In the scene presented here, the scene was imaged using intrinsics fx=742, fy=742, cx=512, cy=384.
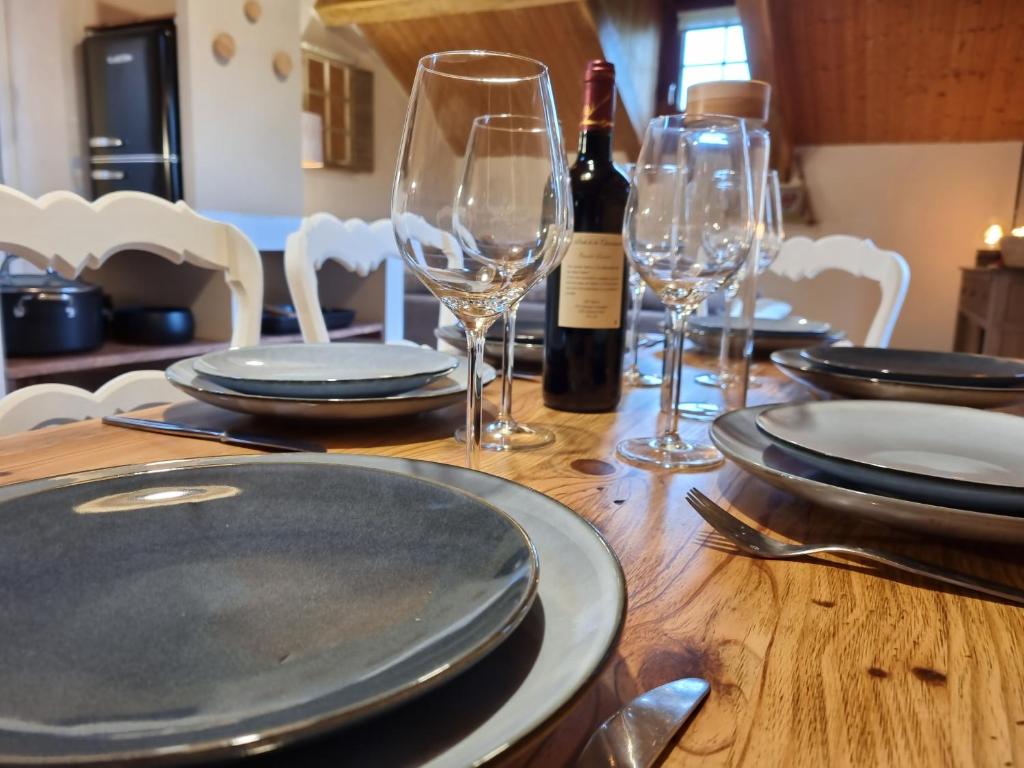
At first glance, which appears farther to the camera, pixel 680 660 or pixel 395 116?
pixel 395 116

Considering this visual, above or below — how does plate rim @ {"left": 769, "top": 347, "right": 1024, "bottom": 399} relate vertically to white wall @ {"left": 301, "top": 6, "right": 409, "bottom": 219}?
below

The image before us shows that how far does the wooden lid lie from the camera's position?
705 mm

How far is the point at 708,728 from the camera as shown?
0.80ft

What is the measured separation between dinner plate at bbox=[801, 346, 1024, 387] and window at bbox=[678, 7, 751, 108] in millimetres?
4292

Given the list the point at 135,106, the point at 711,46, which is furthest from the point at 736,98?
the point at 711,46

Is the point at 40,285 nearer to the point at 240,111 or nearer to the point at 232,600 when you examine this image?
the point at 240,111

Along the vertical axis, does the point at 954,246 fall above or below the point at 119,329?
above

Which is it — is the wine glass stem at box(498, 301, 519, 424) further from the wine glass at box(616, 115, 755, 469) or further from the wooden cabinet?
Answer: the wooden cabinet

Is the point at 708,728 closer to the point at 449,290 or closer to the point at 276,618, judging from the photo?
the point at 276,618

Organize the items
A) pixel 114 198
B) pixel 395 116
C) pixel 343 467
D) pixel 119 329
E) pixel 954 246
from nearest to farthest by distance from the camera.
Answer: pixel 343 467 → pixel 114 198 → pixel 119 329 → pixel 954 246 → pixel 395 116

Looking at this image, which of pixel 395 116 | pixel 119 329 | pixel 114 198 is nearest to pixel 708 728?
pixel 114 198

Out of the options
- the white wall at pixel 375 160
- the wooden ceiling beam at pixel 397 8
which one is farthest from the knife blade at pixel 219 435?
the white wall at pixel 375 160

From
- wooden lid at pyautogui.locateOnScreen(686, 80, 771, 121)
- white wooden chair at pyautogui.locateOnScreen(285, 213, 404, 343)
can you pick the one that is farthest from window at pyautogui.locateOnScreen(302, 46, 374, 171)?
wooden lid at pyautogui.locateOnScreen(686, 80, 771, 121)

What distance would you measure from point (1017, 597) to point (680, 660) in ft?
0.56
